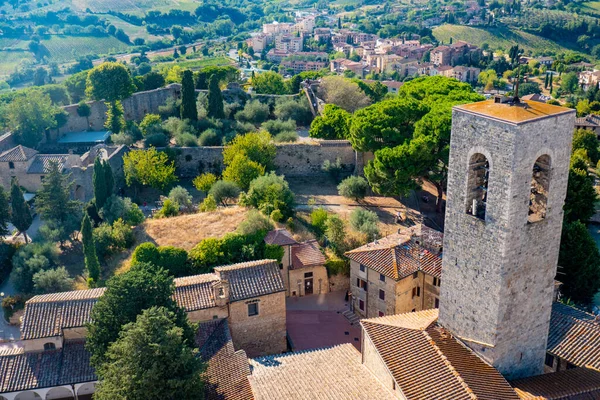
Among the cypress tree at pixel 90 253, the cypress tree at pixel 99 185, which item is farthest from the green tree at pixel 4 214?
the cypress tree at pixel 90 253

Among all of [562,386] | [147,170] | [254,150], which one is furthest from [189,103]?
[562,386]

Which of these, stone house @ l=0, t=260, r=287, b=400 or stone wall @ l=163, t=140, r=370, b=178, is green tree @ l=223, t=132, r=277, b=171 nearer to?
stone wall @ l=163, t=140, r=370, b=178

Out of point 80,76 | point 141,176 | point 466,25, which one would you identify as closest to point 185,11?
point 466,25

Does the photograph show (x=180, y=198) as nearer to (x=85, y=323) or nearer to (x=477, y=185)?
(x=85, y=323)

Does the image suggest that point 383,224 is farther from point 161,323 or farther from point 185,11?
point 185,11

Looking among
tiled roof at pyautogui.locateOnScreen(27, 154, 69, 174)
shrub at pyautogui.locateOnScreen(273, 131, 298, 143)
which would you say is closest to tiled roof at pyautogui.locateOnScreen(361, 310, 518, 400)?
shrub at pyautogui.locateOnScreen(273, 131, 298, 143)

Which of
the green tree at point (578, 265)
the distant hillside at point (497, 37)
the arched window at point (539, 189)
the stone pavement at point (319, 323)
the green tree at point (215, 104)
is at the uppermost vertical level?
the arched window at point (539, 189)

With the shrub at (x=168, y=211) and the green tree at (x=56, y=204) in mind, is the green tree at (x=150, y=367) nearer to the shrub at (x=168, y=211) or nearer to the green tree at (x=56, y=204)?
the shrub at (x=168, y=211)

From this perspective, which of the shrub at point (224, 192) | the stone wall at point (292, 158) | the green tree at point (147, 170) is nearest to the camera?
the shrub at point (224, 192)
